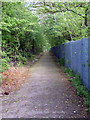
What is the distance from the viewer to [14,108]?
3680 mm

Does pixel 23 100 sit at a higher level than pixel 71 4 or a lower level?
lower

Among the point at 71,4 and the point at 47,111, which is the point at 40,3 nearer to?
the point at 71,4

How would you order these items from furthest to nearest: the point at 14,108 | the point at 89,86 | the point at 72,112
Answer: the point at 89,86, the point at 14,108, the point at 72,112

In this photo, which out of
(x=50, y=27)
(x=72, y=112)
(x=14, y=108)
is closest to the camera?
(x=72, y=112)

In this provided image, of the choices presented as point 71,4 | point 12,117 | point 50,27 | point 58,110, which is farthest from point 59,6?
point 50,27

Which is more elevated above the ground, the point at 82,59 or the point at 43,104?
the point at 82,59

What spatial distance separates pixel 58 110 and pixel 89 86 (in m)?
1.72

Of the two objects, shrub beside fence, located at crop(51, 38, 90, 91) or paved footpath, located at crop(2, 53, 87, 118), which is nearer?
paved footpath, located at crop(2, 53, 87, 118)

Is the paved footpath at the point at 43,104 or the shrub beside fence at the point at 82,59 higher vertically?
the shrub beside fence at the point at 82,59

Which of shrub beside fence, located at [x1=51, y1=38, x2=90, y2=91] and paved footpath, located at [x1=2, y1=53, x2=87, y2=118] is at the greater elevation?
shrub beside fence, located at [x1=51, y1=38, x2=90, y2=91]

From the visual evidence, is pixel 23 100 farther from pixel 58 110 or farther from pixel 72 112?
pixel 72 112

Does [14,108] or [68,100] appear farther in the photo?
[68,100]

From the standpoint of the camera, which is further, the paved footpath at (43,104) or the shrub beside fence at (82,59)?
the shrub beside fence at (82,59)

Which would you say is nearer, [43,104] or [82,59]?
[43,104]
